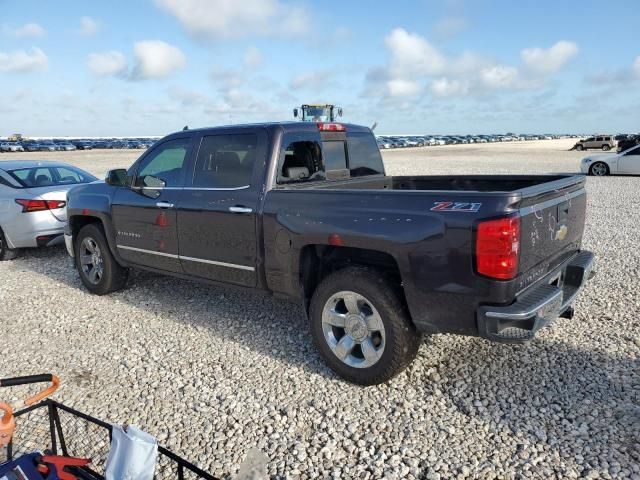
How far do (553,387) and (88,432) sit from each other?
318 cm

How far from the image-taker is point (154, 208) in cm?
509

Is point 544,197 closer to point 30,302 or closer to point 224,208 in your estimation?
point 224,208

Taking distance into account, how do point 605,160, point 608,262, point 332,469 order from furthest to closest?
point 605,160
point 608,262
point 332,469

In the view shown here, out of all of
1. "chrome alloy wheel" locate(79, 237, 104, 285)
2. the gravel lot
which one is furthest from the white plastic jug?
"chrome alloy wheel" locate(79, 237, 104, 285)

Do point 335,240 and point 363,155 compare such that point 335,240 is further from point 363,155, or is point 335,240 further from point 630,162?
point 630,162

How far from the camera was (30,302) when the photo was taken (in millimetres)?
5895

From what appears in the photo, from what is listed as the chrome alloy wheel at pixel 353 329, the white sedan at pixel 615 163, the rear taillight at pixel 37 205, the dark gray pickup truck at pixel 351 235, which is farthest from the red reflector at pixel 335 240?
the white sedan at pixel 615 163

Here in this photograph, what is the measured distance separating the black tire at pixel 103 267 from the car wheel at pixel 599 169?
19790 millimetres

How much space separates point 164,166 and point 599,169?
19887 millimetres

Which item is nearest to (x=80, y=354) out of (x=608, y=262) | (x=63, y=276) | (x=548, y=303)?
(x=63, y=276)

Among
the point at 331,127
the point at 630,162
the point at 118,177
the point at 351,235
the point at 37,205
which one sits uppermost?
the point at 331,127

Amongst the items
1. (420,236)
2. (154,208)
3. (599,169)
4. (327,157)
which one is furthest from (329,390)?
(599,169)

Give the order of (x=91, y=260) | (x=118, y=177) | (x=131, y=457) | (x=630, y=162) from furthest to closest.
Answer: (x=630, y=162) < (x=91, y=260) < (x=118, y=177) < (x=131, y=457)

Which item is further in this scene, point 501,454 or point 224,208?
point 224,208
